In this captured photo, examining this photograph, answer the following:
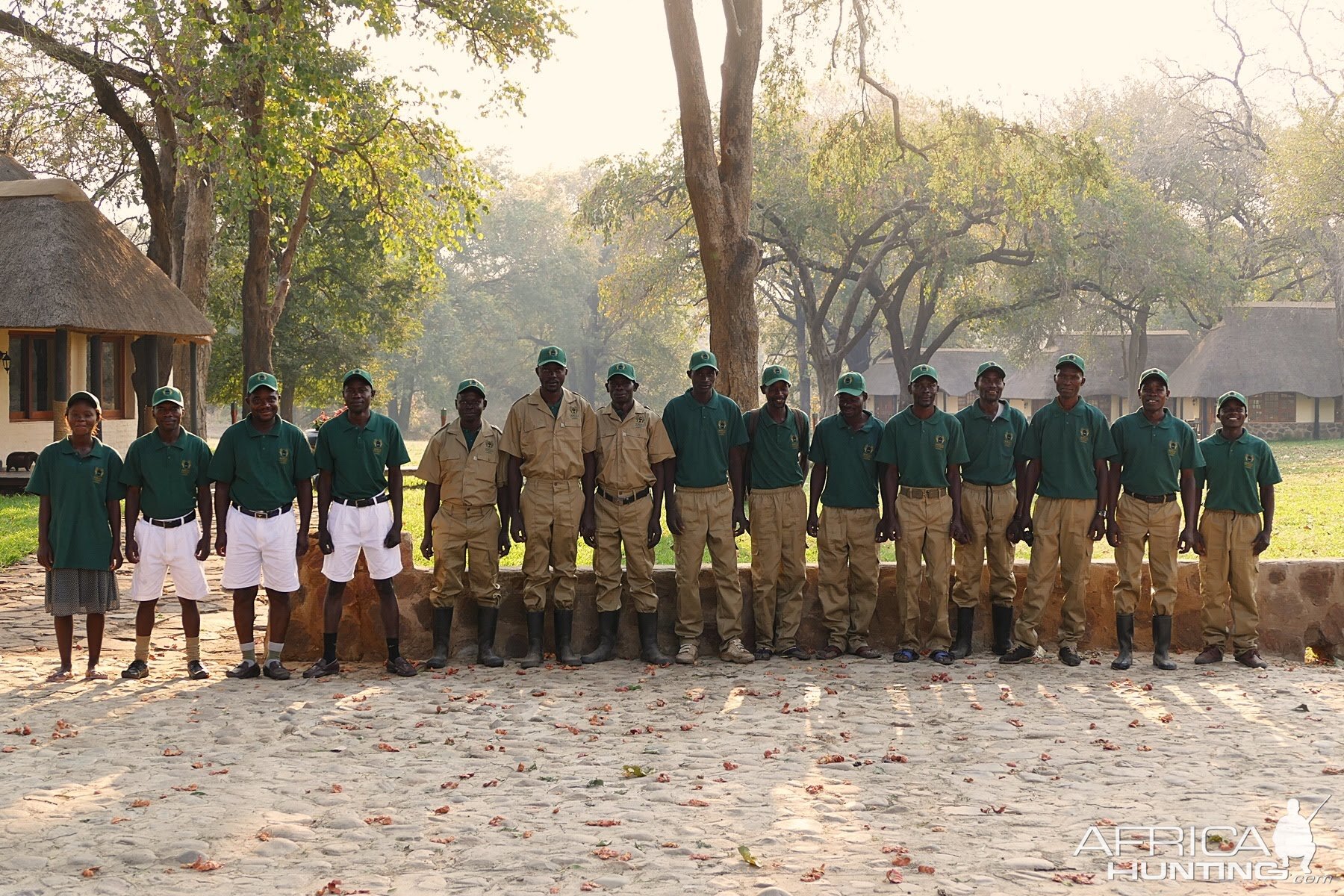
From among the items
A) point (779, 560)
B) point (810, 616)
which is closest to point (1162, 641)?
point (810, 616)

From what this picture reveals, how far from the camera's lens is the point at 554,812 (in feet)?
17.6

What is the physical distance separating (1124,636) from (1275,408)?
3965 cm

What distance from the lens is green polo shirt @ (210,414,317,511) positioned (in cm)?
800

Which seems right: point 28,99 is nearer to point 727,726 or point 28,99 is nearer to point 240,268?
point 240,268

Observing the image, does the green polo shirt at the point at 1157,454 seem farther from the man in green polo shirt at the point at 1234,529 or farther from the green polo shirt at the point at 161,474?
the green polo shirt at the point at 161,474

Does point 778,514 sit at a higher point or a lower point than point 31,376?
lower

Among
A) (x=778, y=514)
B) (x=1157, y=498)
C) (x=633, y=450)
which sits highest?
(x=633, y=450)

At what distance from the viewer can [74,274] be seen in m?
21.1

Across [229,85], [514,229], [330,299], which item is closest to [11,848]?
[229,85]

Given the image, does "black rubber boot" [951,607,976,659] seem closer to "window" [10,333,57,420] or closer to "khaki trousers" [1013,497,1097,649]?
"khaki trousers" [1013,497,1097,649]

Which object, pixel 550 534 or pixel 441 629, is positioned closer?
pixel 550 534

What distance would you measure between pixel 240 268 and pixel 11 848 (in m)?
30.9

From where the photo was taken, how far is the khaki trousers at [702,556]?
8625 mm

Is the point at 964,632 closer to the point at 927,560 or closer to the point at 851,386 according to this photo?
the point at 927,560
